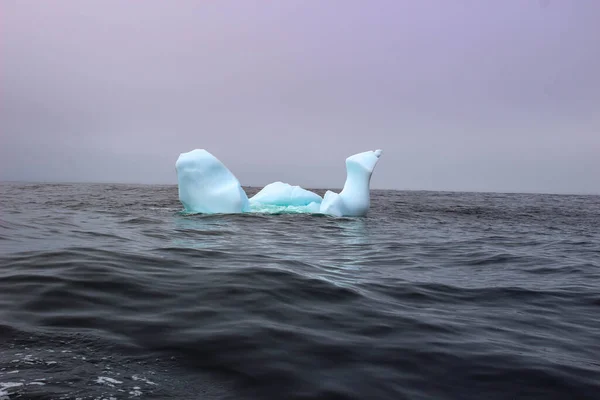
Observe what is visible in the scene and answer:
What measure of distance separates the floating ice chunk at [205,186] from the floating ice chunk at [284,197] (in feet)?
10.6

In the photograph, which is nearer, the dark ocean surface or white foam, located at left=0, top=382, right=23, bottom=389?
white foam, located at left=0, top=382, right=23, bottom=389

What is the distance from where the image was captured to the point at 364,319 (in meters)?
4.72

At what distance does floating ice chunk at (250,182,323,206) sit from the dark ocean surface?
12.7m

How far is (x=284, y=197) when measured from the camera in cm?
2186

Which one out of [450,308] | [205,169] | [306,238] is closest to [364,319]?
[450,308]

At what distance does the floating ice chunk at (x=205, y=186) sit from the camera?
1803 centimetres

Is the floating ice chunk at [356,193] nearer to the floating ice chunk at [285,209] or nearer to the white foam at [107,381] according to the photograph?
the floating ice chunk at [285,209]

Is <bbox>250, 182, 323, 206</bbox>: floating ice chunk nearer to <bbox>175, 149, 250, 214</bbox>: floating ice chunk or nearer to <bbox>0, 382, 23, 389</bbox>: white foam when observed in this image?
<bbox>175, 149, 250, 214</bbox>: floating ice chunk

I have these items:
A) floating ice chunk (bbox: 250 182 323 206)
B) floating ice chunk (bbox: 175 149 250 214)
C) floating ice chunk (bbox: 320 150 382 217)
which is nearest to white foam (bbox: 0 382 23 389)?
floating ice chunk (bbox: 175 149 250 214)

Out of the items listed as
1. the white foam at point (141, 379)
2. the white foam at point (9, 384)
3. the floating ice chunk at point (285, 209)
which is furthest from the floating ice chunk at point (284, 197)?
the white foam at point (9, 384)

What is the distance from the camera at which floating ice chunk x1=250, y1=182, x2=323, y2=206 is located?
21.7m

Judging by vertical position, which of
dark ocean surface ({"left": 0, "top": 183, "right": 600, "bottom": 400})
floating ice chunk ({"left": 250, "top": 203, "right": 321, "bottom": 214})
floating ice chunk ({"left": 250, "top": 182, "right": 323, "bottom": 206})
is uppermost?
floating ice chunk ({"left": 250, "top": 182, "right": 323, "bottom": 206})

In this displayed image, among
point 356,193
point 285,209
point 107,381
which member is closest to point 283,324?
point 107,381

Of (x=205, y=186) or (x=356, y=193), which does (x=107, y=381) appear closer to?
(x=205, y=186)
